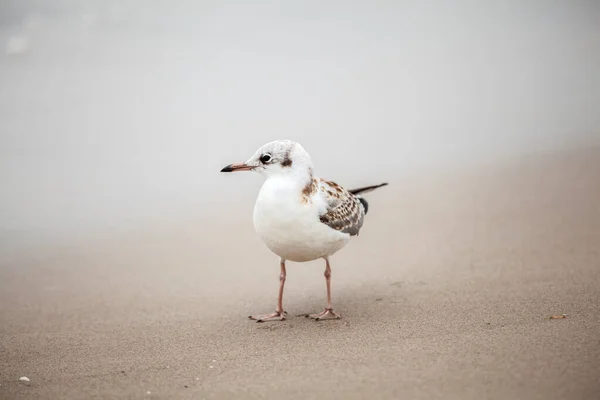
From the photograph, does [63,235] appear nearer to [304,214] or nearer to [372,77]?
[304,214]

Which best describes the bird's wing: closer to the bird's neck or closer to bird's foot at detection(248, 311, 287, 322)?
the bird's neck

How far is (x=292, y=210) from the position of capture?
171 inches

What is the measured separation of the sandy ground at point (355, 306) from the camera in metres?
3.33

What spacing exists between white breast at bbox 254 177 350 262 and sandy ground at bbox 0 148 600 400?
57 centimetres

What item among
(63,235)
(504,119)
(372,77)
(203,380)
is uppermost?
(372,77)

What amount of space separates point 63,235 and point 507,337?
569cm

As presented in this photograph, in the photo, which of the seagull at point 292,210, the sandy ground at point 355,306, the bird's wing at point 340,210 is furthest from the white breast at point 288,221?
the sandy ground at point 355,306

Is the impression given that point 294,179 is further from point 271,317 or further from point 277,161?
point 271,317

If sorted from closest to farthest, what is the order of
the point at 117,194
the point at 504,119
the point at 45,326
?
the point at 45,326 → the point at 117,194 → the point at 504,119

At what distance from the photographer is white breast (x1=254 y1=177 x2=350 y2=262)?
435cm

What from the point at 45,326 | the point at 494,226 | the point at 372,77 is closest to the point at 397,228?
the point at 494,226

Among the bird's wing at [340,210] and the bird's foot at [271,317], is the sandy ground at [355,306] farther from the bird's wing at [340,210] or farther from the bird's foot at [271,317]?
the bird's wing at [340,210]

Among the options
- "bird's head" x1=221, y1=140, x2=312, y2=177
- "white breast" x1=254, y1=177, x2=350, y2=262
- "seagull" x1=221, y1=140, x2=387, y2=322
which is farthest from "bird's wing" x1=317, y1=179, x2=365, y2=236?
"bird's head" x1=221, y1=140, x2=312, y2=177

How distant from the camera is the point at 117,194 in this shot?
30.2ft
